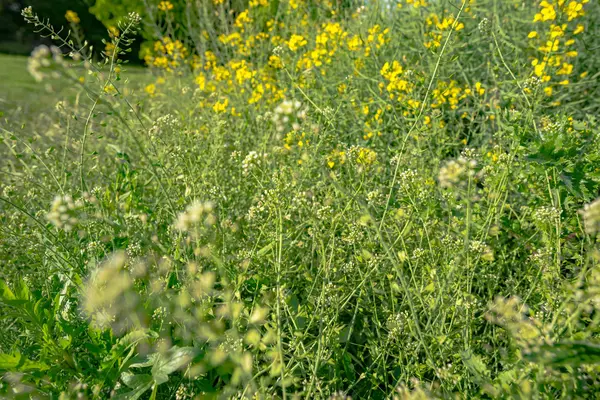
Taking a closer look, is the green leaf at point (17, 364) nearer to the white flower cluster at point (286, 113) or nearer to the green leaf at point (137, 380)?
the green leaf at point (137, 380)

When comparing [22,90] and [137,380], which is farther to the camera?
[22,90]

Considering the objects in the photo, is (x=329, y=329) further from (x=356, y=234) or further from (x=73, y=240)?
(x=73, y=240)

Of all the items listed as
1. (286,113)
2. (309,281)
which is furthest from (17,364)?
(286,113)

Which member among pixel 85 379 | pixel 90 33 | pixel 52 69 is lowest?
pixel 90 33

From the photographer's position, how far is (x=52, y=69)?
44.3 inches

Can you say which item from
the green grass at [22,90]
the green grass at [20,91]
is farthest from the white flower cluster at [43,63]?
the green grass at [20,91]

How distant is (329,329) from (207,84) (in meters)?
2.91

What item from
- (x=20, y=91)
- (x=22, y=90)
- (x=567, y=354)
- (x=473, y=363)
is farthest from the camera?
(x=22, y=90)

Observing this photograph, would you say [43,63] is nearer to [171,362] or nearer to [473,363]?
[171,362]

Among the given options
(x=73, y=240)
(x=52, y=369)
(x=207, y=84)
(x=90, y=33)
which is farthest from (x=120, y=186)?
(x=90, y=33)

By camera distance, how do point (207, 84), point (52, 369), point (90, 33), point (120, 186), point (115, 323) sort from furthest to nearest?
1. point (90, 33)
2. point (207, 84)
3. point (120, 186)
4. point (115, 323)
5. point (52, 369)

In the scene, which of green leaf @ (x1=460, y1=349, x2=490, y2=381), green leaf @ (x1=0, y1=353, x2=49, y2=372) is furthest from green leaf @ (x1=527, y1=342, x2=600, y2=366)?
green leaf @ (x1=0, y1=353, x2=49, y2=372)

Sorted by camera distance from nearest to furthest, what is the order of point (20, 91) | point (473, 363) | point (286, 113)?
1. point (473, 363)
2. point (286, 113)
3. point (20, 91)

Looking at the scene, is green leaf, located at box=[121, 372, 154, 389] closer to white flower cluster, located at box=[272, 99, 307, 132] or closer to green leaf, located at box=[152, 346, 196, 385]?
green leaf, located at box=[152, 346, 196, 385]
